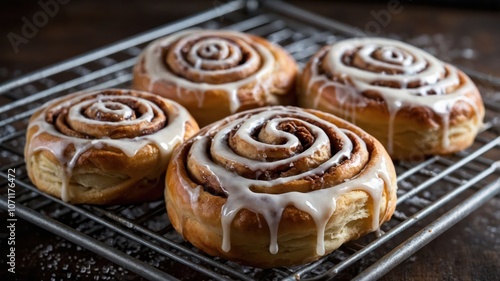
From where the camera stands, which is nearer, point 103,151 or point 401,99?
point 103,151

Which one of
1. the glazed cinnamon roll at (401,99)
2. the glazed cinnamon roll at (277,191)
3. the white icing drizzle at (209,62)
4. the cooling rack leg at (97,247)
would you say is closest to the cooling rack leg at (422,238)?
the glazed cinnamon roll at (277,191)

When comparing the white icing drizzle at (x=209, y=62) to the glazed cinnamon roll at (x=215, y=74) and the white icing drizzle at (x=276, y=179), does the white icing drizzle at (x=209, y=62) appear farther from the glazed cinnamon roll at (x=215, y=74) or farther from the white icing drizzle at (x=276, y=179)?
the white icing drizzle at (x=276, y=179)

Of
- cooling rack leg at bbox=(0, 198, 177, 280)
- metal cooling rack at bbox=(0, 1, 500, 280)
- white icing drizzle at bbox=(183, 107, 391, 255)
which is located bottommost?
metal cooling rack at bbox=(0, 1, 500, 280)

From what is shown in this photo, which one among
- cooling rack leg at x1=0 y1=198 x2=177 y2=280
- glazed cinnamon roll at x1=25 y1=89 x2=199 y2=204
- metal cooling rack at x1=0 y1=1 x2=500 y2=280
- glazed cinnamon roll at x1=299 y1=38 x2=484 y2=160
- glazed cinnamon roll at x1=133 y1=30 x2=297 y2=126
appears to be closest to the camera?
cooling rack leg at x1=0 y1=198 x2=177 y2=280

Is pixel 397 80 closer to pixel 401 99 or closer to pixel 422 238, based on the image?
pixel 401 99

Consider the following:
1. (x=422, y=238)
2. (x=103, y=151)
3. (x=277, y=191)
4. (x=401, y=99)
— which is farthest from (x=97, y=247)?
(x=401, y=99)

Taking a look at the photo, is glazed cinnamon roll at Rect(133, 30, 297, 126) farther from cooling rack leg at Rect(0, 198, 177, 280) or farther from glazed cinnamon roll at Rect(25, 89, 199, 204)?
cooling rack leg at Rect(0, 198, 177, 280)

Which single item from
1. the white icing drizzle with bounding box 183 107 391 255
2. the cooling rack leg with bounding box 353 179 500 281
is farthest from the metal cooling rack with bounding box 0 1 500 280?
the white icing drizzle with bounding box 183 107 391 255
